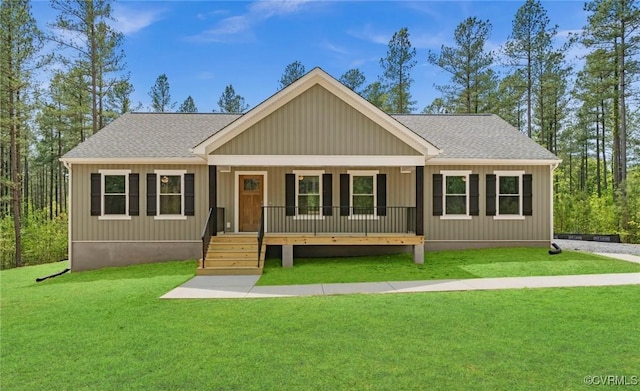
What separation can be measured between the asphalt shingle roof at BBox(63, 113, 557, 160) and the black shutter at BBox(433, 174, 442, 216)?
0.87 m

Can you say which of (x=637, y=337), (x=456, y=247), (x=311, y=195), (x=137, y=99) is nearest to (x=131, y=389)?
(x=637, y=337)

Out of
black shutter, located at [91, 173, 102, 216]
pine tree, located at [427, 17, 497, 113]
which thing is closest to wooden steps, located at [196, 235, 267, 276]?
black shutter, located at [91, 173, 102, 216]

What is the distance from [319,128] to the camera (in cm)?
1192

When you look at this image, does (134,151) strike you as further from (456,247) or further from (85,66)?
(85,66)

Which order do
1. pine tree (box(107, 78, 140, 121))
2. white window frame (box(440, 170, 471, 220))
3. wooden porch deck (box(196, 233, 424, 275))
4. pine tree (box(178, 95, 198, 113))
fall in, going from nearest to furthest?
wooden porch deck (box(196, 233, 424, 275)), white window frame (box(440, 170, 471, 220)), pine tree (box(107, 78, 140, 121)), pine tree (box(178, 95, 198, 113))

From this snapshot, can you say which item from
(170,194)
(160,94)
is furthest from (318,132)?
(160,94)

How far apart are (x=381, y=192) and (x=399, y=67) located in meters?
18.6

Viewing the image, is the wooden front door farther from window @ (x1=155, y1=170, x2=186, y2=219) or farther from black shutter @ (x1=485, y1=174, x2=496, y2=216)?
black shutter @ (x1=485, y1=174, x2=496, y2=216)

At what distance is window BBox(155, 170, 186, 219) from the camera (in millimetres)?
12906

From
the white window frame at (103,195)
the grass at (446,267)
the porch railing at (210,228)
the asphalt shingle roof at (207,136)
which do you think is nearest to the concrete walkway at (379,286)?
the grass at (446,267)

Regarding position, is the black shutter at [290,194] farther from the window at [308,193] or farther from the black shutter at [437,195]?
the black shutter at [437,195]

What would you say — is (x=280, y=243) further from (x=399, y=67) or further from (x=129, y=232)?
(x=399, y=67)

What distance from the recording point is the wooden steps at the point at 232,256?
10.3 m

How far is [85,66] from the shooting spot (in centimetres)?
2253
